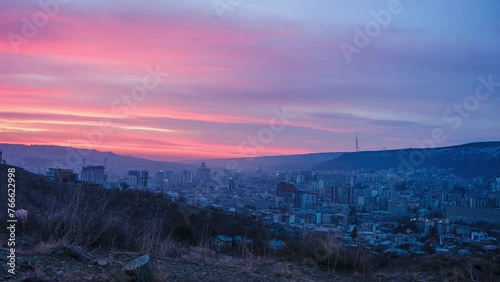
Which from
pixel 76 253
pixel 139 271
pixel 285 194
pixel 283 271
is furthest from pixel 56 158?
pixel 139 271

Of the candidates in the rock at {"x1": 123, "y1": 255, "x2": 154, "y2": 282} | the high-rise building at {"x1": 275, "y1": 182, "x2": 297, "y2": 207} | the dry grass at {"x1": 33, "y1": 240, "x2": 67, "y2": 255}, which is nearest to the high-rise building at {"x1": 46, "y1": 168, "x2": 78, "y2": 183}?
the high-rise building at {"x1": 275, "y1": 182, "x2": 297, "y2": 207}

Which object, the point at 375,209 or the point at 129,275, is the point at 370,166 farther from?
the point at 129,275

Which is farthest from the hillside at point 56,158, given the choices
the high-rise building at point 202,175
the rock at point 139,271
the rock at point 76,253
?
the rock at point 139,271

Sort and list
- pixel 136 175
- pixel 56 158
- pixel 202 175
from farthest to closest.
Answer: pixel 202 175
pixel 136 175
pixel 56 158

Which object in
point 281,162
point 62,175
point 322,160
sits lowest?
point 62,175

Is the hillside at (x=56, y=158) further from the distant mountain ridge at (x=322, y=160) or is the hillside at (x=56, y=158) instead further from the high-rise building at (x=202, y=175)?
the high-rise building at (x=202, y=175)

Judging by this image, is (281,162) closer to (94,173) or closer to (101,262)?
(94,173)

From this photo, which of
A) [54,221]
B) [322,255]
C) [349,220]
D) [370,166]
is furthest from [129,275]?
[370,166]
